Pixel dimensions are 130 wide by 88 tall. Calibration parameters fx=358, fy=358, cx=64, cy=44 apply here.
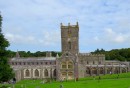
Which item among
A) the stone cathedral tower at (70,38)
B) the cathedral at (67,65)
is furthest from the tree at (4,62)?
the stone cathedral tower at (70,38)

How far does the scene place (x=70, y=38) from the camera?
103188mm

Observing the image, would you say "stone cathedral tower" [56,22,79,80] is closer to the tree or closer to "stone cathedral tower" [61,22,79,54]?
"stone cathedral tower" [61,22,79,54]

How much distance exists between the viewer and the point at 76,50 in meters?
103

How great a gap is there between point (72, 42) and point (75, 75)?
10675mm

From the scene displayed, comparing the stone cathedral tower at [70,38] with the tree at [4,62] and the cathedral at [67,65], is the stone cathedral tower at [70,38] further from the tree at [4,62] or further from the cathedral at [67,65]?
the tree at [4,62]

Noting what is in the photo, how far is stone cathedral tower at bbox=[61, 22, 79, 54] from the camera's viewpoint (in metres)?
103

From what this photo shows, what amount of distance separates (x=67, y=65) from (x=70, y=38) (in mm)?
8858

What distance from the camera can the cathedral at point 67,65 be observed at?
9825cm

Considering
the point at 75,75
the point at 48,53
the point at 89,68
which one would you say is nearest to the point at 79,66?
the point at 75,75

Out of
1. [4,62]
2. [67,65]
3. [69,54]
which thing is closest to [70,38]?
[69,54]

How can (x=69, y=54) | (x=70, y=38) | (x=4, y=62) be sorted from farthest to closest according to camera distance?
(x=70, y=38) < (x=69, y=54) < (x=4, y=62)

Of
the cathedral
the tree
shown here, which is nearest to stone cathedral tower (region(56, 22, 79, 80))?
the cathedral

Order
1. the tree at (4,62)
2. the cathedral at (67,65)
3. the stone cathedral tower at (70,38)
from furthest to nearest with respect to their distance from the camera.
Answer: the stone cathedral tower at (70,38) < the cathedral at (67,65) < the tree at (4,62)

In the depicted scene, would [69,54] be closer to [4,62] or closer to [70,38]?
[70,38]
